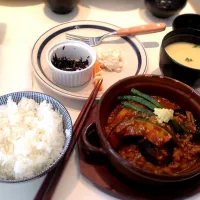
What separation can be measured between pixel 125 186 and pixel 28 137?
1.10 feet

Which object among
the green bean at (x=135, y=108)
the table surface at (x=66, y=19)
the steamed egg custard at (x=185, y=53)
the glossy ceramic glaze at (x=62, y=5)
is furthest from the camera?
the glossy ceramic glaze at (x=62, y=5)

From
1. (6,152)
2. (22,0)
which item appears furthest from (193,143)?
(22,0)

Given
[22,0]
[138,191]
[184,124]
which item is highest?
[184,124]

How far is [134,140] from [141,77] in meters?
0.24

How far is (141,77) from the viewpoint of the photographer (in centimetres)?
110

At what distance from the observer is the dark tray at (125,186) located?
3.04 ft

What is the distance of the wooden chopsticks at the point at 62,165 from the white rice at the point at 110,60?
189mm

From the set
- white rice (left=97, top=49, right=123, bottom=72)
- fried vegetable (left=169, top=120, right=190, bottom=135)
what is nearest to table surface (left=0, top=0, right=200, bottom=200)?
white rice (left=97, top=49, right=123, bottom=72)

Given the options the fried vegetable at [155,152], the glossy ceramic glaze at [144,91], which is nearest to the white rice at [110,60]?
the glossy ceramic glaze at [144,91]

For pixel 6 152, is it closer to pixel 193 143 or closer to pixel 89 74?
pixel 89 74

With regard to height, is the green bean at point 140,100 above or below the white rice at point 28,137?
above

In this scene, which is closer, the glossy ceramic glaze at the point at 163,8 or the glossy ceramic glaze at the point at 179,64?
the glossy ceramic glaze at the point at 179,64

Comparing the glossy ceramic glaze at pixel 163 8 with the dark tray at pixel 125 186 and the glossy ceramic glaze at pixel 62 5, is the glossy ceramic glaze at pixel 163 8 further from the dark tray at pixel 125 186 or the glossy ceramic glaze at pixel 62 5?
the dark tray at pixel 125 186

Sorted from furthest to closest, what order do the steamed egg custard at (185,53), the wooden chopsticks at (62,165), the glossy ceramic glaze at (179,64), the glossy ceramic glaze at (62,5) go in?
1. the glossy ceramic glaze at (62,5)
2. the steamed egg custard at (185,53)
3. the glossy ceramic glaze at (179,64)
4. the wooden chopsticks at (62,165)
